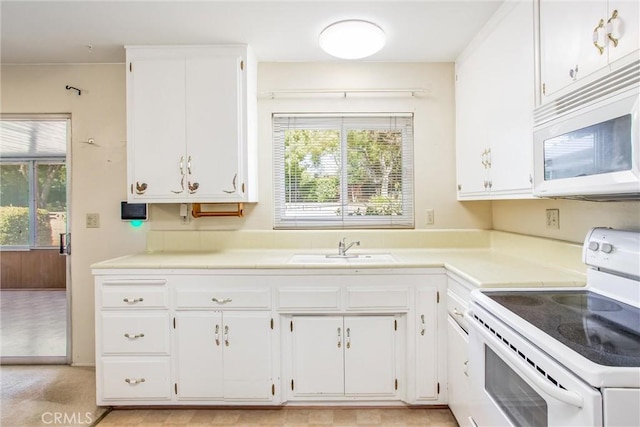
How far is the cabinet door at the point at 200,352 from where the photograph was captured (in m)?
1.94

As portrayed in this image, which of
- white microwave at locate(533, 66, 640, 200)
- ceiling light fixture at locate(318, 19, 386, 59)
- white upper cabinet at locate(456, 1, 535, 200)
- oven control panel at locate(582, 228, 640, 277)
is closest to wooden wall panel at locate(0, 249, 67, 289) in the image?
ceiling light fixture at locate(318, 19, 386, 59)

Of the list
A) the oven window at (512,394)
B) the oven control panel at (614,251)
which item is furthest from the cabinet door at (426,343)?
the oven control panel at (614,251)

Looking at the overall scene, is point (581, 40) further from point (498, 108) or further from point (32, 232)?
point (32, 232)

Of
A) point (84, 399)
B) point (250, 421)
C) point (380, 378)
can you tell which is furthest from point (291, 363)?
point (84, 399)

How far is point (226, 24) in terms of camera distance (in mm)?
1992

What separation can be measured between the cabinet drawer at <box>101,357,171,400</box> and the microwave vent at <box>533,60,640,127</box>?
7.55 feet

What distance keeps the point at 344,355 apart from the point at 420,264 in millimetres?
700

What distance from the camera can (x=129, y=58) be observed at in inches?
87.5

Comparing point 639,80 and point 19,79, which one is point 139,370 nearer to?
point 19,79

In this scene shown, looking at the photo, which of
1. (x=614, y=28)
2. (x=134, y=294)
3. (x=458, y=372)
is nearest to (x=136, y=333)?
(x=134, y=294)

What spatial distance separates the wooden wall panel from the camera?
5.00 meters

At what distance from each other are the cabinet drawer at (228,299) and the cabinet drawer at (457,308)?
104cm

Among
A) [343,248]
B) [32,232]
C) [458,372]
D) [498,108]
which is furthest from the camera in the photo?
[32,232]

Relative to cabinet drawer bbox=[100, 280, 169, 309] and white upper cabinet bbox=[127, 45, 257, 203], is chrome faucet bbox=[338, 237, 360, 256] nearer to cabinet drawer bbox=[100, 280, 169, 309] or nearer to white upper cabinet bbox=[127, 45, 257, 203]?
white upper cabinet bbox=[127, 45, 257, 203]
